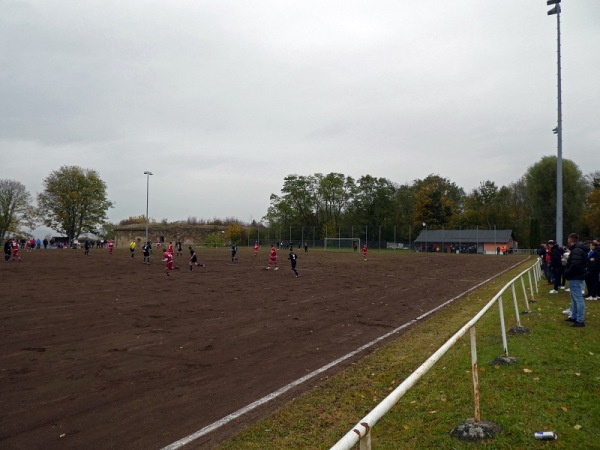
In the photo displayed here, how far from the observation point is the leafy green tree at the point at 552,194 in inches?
2913

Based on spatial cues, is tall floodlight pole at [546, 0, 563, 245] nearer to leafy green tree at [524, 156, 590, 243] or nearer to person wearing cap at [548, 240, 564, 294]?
person wearing cap at [548, 240, 564, 294]

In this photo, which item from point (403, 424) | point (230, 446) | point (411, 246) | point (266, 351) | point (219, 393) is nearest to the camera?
point (230, 446)

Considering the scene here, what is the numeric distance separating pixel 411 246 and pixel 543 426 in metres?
84.2

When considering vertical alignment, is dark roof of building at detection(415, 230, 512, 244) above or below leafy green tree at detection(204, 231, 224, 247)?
above

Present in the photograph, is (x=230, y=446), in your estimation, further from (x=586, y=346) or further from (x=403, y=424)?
(x=586, y=346)

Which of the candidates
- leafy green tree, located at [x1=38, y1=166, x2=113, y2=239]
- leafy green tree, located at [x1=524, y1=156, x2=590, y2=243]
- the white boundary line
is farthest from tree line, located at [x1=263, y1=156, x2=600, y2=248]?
the white boundary line

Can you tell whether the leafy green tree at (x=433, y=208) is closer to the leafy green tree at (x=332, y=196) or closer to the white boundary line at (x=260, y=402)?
the leafy green tree at (x=332, y=196)

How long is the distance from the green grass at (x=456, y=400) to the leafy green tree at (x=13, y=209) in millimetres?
78408

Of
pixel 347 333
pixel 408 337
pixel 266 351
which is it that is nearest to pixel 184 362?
pixel 266 351

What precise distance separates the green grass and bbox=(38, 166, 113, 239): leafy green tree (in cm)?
7876

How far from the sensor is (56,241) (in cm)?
7719

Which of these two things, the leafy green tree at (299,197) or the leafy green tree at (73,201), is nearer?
the leafy green tree at (73,201)

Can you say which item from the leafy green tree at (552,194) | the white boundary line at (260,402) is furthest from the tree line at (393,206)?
the white boundary line at (260,402)

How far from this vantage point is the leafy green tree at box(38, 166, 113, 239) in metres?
75.2
